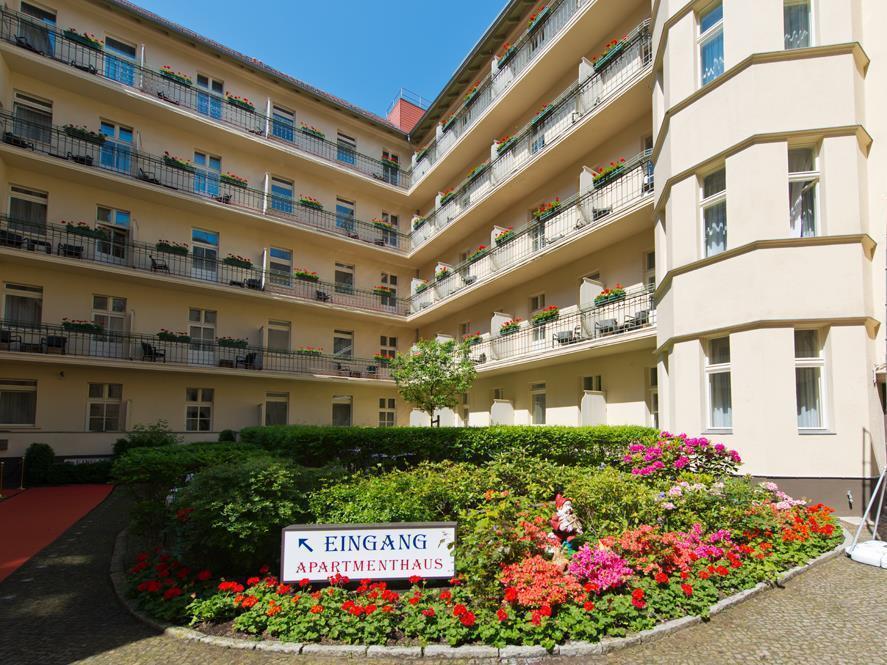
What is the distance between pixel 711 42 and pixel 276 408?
2175cm

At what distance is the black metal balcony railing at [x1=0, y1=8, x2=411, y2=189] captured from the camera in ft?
60.8

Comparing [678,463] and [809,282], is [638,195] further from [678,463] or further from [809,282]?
[678,463]

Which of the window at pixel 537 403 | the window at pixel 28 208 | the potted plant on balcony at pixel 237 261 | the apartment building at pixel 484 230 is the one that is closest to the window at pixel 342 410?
the apartment building at pixel 484 230

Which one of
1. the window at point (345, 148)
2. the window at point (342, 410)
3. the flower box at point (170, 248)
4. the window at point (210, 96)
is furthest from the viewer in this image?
the window at point (345, 148)

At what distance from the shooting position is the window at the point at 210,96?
22.6 meters

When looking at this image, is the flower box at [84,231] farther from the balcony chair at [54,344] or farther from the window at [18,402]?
the window at [18,402]

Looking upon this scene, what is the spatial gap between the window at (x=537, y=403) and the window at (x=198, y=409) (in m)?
14.1

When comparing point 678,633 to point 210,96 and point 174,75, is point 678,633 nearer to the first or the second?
point 210,96

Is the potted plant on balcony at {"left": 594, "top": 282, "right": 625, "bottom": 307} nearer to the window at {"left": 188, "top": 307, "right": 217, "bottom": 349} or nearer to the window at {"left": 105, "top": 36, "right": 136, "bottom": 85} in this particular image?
the window at {"left": 188, "top": 307, "right": 217, "bottom": 349}

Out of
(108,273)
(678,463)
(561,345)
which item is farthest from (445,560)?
(108,273)

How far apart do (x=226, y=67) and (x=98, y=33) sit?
16.8 ft

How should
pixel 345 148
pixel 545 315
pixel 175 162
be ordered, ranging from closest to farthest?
pixel 545 315 → pixel 175 162 → pixel 345 148

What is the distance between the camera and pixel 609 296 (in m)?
15.6

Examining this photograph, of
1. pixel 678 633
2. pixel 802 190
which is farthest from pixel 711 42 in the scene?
pixel 678 633
